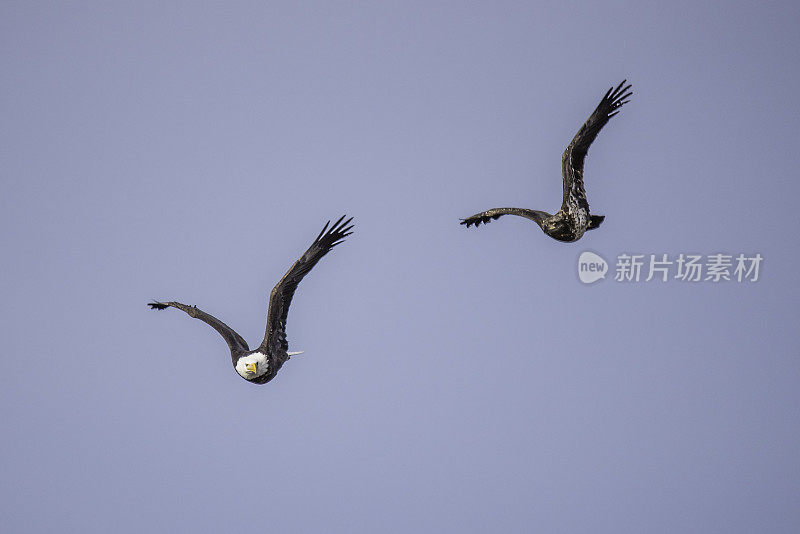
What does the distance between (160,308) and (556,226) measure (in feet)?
20.9

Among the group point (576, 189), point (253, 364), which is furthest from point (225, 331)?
point (576, 189)

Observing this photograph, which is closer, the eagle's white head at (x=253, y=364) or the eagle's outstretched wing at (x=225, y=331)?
the eagle's white head at (x=253, y=364)

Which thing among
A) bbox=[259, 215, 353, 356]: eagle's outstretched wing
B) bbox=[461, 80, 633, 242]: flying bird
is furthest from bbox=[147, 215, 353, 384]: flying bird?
bbox=[461, 80, 633, 242]: flying bird

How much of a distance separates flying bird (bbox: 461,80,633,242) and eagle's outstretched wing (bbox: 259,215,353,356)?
9.96ft

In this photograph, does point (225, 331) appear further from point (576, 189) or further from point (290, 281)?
point (576, 189)

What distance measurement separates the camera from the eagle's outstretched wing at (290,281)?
563 inches

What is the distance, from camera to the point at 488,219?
15992mm

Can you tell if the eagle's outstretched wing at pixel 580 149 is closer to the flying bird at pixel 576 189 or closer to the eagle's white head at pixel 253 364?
the flying bird at pixel 576 189

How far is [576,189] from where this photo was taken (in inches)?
580

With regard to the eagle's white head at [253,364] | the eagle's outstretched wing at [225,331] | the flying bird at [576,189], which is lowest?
the eagle's white head at [253,364]

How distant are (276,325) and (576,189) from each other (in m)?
4.81

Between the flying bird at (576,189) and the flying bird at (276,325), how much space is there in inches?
119

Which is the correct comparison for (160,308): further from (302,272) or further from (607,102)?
(607,102)

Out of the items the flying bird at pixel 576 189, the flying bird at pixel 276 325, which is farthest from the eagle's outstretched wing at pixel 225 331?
the flying bird at pixel 576 189
